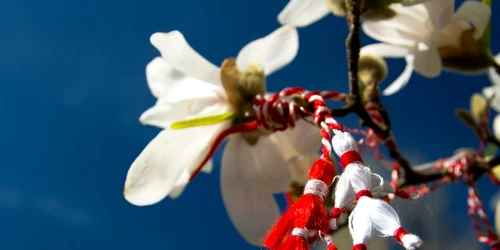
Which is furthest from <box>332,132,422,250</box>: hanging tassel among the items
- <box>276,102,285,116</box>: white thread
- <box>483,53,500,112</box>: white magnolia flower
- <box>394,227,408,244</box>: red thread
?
<box>483,53,500,112</box>: white magnolia flower

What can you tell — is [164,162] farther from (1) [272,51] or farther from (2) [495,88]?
(2) [495,88]

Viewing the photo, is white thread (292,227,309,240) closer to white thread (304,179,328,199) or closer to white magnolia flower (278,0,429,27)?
white thread (304,179,328,199)

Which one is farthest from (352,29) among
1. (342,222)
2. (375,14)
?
(342,222)

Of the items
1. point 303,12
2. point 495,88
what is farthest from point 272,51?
point 495,88

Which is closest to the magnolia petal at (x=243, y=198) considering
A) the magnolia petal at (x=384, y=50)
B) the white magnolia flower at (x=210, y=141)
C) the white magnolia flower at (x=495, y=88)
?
the white magnolia flower at (x=210, y=141)

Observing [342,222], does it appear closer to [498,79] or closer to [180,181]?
[180,181]

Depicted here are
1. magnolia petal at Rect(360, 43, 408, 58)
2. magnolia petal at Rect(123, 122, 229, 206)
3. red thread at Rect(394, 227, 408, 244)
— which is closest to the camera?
red thread at Rect(394, 227, 408, 244)

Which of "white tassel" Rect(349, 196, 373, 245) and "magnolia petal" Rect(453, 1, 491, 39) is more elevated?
"magnolia petal" Rect(453, 1, 491, 39)
